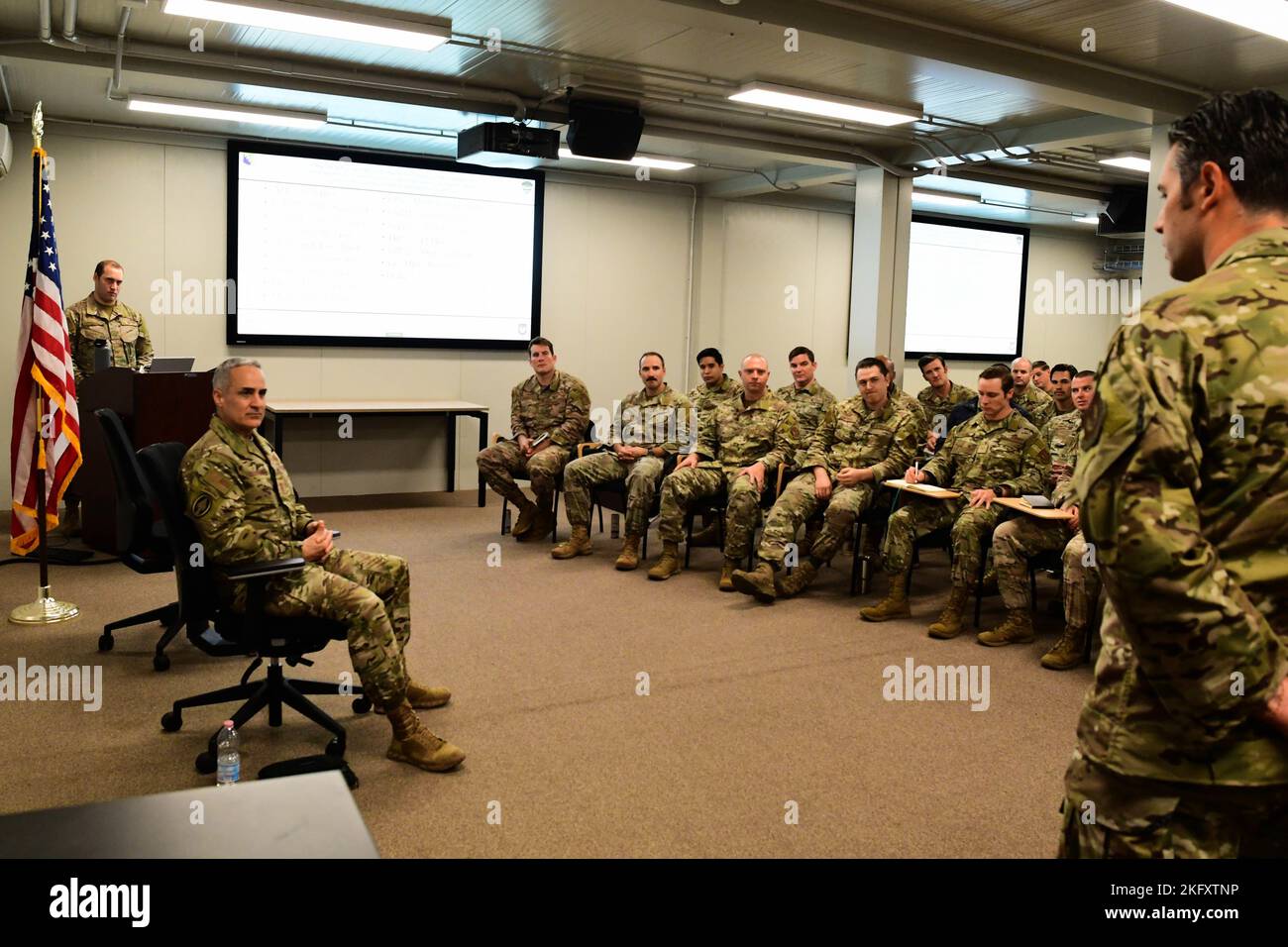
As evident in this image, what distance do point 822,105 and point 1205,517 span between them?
18.7 feet

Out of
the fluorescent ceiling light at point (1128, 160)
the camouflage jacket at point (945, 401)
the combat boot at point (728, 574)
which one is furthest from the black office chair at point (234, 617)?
the fluorescent ceiling light at point (1128, 160)

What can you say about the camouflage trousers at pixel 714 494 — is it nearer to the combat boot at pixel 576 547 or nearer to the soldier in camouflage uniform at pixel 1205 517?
the combat boot at pixel 576 547

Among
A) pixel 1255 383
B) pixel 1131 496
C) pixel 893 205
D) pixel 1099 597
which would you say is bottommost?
pixel 1099 597

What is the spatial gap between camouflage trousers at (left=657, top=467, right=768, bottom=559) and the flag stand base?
321 cm

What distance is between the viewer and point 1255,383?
1266mm

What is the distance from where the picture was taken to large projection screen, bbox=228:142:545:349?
809 cm

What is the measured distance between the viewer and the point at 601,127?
6.79 m

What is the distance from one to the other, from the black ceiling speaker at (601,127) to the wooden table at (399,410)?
2.47m

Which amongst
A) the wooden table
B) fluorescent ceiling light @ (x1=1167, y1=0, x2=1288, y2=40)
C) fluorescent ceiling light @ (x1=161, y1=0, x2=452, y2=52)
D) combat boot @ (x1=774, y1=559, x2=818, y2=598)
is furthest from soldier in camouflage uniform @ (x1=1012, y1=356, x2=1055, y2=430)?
fluorescent ceiling light @ (x1=161, y1=0, x2=452, y2=52)

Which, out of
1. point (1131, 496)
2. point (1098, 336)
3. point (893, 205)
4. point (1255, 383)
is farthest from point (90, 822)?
point (1098, 336)

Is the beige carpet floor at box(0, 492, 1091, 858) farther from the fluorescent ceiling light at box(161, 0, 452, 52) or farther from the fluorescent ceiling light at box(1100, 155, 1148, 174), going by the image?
the fluorescent ceiling light at box(1100, 155, 1148, 174)

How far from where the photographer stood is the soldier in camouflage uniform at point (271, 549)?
3369 millimetres

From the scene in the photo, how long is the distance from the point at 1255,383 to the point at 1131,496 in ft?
0.68
